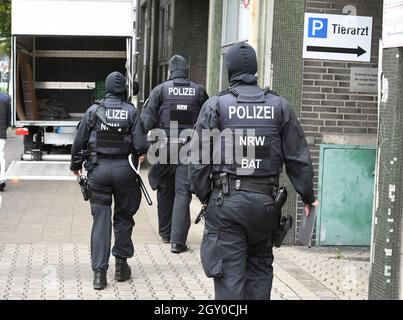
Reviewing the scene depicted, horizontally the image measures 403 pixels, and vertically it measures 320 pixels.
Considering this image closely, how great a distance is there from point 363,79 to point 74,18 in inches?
280

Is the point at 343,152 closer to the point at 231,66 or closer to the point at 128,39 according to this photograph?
the point at 231,66

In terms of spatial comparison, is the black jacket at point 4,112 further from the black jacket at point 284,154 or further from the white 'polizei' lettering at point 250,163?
the white 'polizei' lettering at point 250,163

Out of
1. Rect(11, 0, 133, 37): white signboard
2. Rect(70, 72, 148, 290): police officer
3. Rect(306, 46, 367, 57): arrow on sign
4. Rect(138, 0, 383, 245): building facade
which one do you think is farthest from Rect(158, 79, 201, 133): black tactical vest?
Rect(11, 0, 133, 37): white signboard

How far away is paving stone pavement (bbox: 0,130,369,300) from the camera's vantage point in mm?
6738

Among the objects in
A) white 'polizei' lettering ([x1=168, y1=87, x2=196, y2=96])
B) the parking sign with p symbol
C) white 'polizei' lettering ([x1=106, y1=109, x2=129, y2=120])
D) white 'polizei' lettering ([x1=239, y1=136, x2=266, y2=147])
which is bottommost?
white 'polizei' lettering ([x1=239, y1=136, x2=266, y2=147])

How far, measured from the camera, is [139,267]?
7.72m

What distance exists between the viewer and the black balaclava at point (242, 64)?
16.9 feet

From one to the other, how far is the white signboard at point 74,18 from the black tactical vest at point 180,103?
244 inches

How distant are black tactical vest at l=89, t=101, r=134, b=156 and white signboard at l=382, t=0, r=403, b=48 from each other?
7.64 ft

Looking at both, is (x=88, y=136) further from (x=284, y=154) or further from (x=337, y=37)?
(x=337, y=37)

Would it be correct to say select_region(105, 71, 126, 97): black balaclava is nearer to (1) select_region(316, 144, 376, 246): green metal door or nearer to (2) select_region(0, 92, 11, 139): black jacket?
(1) select_region(316, 144, 376, 246): green metal door

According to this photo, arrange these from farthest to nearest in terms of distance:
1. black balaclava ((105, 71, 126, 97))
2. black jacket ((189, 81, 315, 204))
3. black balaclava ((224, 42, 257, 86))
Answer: black balaclava ((105, 71, 126, 97)) → black balaclava ((224, 42, 257, 86)) → black jacket ((189, 81, 315, 204))
